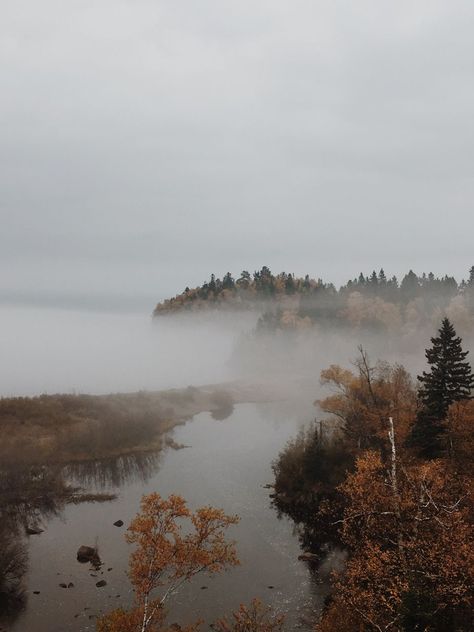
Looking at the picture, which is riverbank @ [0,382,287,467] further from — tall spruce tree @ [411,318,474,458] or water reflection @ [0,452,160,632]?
tall spruce tree @ [411,318,474,458]

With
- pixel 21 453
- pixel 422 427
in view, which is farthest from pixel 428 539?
pixel 21 453

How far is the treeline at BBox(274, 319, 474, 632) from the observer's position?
2034 cm

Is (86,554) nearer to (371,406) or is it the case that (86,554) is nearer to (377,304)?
(371,406)

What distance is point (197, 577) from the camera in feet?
105

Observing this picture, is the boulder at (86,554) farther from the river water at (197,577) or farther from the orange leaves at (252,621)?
the orange leaves at (252,621)

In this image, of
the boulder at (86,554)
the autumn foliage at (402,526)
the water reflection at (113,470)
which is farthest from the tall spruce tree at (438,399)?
the water reflection at (113,470)

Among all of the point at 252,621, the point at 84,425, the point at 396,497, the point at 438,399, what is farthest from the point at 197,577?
the point at 84,425

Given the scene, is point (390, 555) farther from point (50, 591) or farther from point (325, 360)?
point (325, 360)

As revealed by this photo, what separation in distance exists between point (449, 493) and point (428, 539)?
17.9ft

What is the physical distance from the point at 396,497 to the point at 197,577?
17.4m

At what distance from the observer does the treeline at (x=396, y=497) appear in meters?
20.3

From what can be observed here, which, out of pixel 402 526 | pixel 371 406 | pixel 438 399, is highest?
pixel 438 399

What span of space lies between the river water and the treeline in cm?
269

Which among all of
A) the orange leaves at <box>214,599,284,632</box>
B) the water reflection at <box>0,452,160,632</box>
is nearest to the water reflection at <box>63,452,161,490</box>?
the water reflection at <box>0,452,160,632</box>
